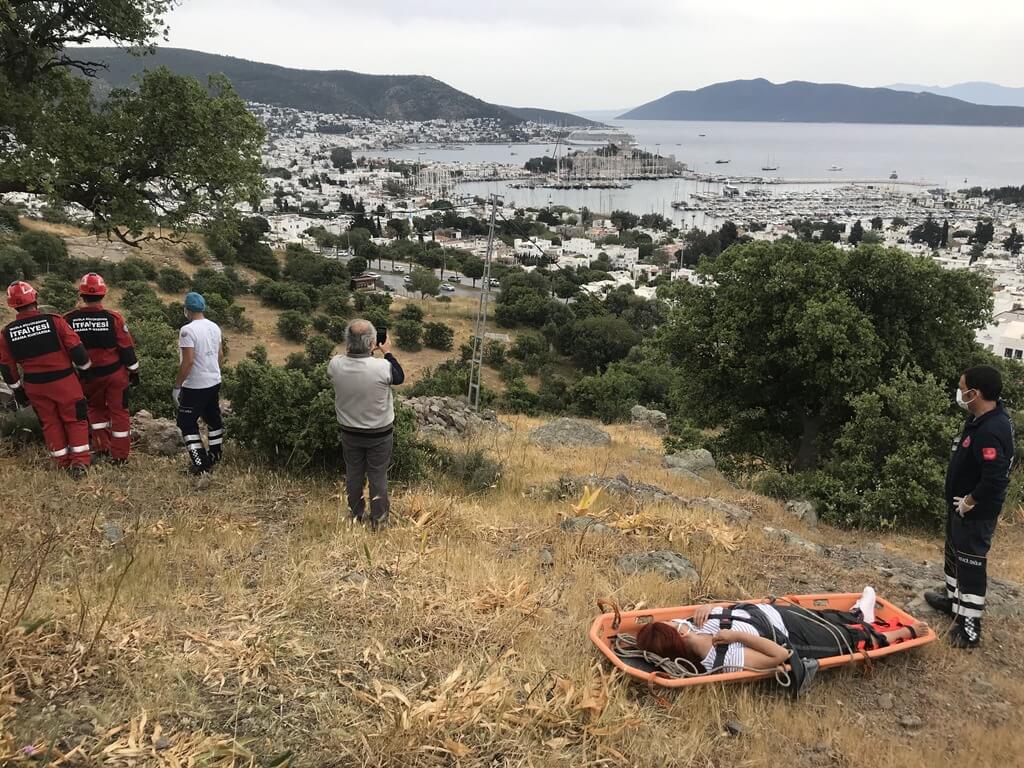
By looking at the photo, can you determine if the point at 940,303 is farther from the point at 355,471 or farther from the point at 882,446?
the point at 355,471

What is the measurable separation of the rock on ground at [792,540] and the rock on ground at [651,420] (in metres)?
13.1

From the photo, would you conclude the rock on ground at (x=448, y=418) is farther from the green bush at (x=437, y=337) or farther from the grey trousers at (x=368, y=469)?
the green bush at (x=437, y=337)

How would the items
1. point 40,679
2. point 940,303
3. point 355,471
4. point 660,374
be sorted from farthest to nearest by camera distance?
point 660,374 < point 940,303 < point 355,471 < point 40,679

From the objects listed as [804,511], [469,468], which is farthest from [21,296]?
[804,511]

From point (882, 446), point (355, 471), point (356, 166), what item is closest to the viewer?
point (355, 471)

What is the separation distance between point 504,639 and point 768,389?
380 inches

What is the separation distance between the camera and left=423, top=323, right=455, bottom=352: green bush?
38.2 m

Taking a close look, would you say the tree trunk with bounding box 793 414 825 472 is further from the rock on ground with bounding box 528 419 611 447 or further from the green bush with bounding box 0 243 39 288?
the green bush with bounding box 0 243 39 288

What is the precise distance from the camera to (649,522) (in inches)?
239

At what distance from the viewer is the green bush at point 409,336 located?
3778 centimetres

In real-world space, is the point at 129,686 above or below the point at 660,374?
above

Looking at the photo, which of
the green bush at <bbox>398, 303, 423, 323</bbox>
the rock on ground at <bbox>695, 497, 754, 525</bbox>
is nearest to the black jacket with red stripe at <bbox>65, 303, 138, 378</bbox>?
the rock on ground at <bbox>695, 497, 754, 525</bbox>

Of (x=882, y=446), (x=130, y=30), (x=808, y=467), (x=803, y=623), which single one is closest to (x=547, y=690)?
(x=803, y=623)

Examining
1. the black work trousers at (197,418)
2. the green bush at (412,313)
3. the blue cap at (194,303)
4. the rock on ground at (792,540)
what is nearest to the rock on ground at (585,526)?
the rock on ground at (792,540)
